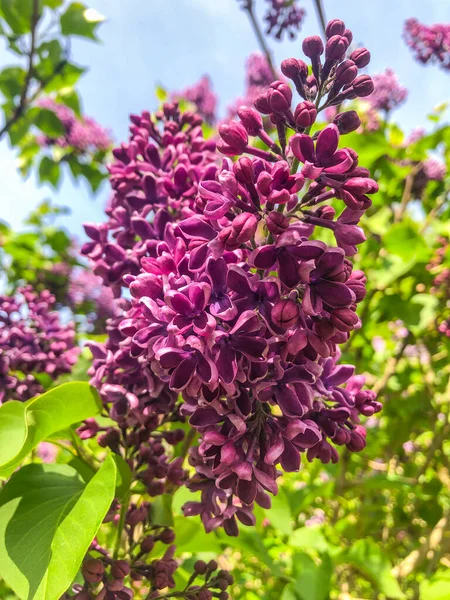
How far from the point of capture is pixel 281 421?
1086mm

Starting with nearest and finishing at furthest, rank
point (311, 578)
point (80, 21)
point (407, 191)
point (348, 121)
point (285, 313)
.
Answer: point (285, 313) → point (348, 121) → point (311, 578) → point (407, 191) → point (80, 21)

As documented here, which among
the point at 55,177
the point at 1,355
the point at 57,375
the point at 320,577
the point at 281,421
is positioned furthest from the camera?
the point at 55,177

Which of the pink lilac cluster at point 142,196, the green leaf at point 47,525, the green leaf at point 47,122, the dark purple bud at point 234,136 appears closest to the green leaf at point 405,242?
the pink lilac cluster at point 142,196

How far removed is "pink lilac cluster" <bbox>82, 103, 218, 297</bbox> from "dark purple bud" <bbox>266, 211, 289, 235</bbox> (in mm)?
451

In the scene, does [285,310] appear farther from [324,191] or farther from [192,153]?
[192,153]

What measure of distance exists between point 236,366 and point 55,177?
396 cm

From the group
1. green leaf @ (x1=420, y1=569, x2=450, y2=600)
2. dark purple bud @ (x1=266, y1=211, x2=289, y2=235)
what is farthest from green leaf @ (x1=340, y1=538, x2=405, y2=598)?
dark purple bud @ (x1=266, y1=211, x2=289, y2=235)

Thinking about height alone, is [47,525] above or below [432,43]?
below

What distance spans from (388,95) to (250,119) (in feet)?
9.35

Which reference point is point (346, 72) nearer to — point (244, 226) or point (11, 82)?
point (244, 226)

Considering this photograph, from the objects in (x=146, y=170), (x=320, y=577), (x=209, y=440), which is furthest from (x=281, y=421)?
(x=320, y=577)

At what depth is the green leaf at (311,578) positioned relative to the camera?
201cm

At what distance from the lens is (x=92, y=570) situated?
1.18 m

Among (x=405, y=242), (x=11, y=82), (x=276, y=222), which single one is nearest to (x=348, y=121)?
(x=276, y=222)
